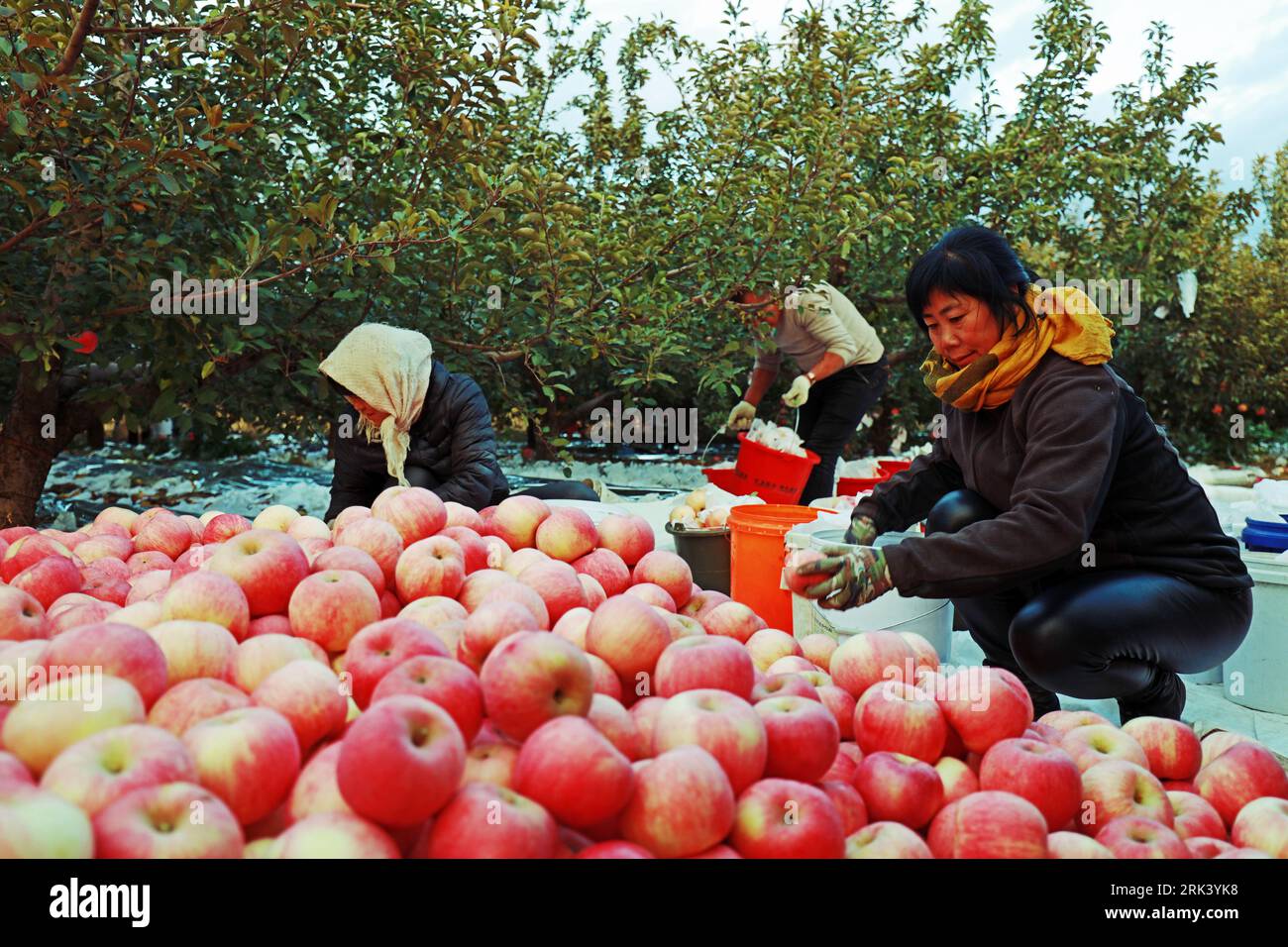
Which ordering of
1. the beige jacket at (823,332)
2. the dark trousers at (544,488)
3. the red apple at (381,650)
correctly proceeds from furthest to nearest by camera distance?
the beige jacket at (823,332) → the dark trousers at (544,488) → the red apple at (381,650)

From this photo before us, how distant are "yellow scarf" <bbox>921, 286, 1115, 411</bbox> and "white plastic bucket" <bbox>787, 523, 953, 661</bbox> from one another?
0.78 m

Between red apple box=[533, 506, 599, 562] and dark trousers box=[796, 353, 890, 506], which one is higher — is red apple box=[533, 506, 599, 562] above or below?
below

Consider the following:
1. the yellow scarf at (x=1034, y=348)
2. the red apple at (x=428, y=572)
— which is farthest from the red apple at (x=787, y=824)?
the yellow scarf at (x=1034, y=348)

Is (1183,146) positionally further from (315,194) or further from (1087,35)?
(315,194)

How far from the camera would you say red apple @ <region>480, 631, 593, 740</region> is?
42.0 inches

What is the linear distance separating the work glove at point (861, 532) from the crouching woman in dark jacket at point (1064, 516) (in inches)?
13.8

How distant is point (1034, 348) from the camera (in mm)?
2186

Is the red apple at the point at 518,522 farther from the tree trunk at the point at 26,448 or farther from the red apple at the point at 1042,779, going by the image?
the tree trunk at the point at 26,448

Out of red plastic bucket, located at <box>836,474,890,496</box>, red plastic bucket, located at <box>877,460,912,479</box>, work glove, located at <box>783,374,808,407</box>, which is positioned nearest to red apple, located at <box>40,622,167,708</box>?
red plastic bucket, located at <box>836,474,890,496</box>

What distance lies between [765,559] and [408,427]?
5.28 feet

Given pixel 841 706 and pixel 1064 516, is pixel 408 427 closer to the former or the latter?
pixel 1064 516

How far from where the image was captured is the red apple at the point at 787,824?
1.00m

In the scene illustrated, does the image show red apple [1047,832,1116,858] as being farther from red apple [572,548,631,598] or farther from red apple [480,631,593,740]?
red apple [572,548,631,598]

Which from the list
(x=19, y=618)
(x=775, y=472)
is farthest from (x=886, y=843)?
(x=775, y=472)
